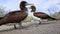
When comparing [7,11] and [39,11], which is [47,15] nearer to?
[39,11]

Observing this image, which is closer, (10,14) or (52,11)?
(10,14)

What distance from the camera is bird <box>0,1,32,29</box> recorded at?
1.65m

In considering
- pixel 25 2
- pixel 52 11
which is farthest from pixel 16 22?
pixel 52 11

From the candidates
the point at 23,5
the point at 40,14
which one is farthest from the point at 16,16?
the point at 40,14

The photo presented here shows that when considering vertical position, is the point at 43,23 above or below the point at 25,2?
below

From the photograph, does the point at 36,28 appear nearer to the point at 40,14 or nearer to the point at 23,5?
the point at 40,14

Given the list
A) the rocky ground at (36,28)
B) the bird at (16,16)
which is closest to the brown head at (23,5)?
the bird at (16,16)

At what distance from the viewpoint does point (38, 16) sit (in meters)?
1.78

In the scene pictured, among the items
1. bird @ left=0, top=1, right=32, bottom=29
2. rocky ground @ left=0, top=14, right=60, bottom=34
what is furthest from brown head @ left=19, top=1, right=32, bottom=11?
rocky ground @ left=0, top=14, right=60, bottom=34

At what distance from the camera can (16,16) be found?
169 centimetres

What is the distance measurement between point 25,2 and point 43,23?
0.28 m

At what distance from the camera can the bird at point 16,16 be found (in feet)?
5.41

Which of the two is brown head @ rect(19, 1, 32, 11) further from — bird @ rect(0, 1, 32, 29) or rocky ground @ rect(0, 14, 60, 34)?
rocky ground @ rect(0, 14, 60, 34)

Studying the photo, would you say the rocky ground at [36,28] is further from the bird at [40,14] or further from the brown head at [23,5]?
the brown head at [23,5]
